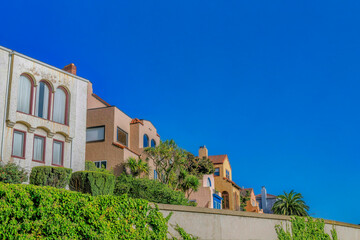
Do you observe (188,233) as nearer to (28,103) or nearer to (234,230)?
(234,230)

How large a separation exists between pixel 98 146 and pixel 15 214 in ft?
84.1

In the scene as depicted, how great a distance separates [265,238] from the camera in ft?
66.7

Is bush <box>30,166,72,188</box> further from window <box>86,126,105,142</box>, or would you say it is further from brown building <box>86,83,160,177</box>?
window <box>86,126,105,142</box>

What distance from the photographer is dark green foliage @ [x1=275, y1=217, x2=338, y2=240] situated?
69.8 feet

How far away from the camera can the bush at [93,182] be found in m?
21.5

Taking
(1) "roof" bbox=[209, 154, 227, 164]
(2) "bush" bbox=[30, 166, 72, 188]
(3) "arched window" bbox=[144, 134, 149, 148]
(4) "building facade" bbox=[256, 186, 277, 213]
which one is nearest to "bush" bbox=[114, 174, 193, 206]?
(2) "bush" bbox=[30, 166, 72, 188]

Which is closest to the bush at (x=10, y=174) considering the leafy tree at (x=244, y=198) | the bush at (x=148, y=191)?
the bush at (x=148, y=191)

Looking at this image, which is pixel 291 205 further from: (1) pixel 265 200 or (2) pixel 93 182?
(2) pixel 93 182

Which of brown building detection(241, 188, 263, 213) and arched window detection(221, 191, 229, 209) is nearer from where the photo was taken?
arched window detection(221, 191, 229, 209)

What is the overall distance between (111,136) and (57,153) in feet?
26.9

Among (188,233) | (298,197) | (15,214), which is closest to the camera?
(15,214)

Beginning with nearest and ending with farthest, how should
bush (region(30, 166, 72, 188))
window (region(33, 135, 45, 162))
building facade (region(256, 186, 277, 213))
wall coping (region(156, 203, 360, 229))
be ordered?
wall coping (region(156, 203, 360, 229)) → bush (region(30, 166, 72, 188)) → window (region(33, 135, 45, 162)) → building facade (region(256, 186, 277, 213))

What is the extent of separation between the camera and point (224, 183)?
60.6m

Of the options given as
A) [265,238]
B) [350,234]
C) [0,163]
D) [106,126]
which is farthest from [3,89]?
[350,234]
